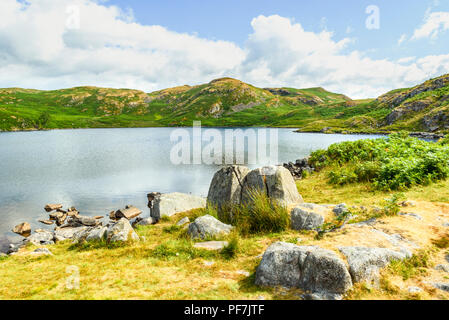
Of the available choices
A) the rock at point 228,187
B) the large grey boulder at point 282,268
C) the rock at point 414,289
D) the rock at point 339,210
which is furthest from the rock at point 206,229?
the rock at point 414,289

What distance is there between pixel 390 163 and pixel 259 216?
11622 millimetres

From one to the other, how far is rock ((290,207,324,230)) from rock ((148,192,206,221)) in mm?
8134

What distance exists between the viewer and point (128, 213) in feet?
75.0

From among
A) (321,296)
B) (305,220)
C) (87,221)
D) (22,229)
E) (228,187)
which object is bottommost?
(22,229)

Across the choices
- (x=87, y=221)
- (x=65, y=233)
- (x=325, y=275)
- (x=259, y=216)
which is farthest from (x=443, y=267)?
(x=87, y=221)

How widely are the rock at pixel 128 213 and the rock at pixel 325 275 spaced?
19254 millimetres

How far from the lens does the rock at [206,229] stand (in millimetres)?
10875

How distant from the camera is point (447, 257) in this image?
725 centimetres

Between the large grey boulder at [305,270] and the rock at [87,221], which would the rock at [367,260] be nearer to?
the large grey boulder at [305,270]

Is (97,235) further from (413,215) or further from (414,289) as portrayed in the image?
(413,215)

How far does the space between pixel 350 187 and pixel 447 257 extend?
10.5 metres

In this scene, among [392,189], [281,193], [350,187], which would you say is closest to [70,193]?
[281,193]

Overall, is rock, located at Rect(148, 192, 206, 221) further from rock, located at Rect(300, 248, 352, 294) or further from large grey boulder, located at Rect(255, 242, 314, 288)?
rock, located at Rect(300, 248, 352, 294)
